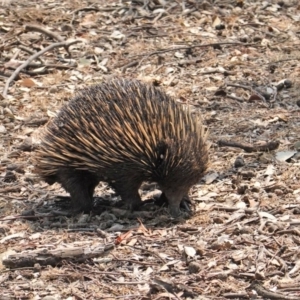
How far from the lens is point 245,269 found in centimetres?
538

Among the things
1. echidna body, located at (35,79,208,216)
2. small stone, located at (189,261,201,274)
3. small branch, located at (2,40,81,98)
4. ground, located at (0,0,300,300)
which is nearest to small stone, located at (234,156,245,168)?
ground, located at (0,0,300,300)


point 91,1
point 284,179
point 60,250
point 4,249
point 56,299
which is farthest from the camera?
point 91,1

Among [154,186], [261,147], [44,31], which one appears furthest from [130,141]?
[44,31]

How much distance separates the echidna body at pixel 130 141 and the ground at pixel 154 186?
316mm

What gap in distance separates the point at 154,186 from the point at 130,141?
1.19m

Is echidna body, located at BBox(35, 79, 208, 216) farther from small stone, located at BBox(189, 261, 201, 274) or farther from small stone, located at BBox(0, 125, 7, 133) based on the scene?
small stone, located at BBox(0, 125, 7, 133)

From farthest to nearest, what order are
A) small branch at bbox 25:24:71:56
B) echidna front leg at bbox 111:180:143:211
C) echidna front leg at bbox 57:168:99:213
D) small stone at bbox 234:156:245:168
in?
1. small branch at bbox 25:24:71:56
2. small stone at bbox 234:156:245:168
3. echidna front leg at bbox 57:168:99:213
4. echidna front leg at bbox 111:180:143:211

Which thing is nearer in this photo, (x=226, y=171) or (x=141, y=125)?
(x=141, y=125)

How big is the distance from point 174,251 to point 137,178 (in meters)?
0.98

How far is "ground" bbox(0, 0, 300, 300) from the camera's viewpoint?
5.41m

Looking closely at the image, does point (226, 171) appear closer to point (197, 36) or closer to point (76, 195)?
point (76, 195)

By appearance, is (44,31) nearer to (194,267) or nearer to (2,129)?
(2,129)

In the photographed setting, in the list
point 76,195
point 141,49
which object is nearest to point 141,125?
point 76,195

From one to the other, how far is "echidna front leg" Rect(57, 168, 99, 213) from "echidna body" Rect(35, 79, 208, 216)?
2 cm
